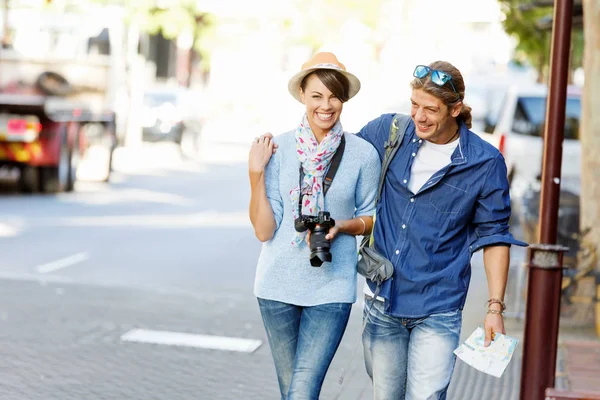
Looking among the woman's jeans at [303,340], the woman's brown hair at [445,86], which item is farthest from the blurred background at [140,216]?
the woman's brown hair at [445,86]

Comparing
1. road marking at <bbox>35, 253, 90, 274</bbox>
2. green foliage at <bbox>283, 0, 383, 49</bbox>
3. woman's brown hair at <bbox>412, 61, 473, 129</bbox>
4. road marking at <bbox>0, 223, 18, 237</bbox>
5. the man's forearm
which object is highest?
green foliage at <bbox>283, 0, 383, 49</bbox>

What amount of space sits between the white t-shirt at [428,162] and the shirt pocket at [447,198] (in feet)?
0.21

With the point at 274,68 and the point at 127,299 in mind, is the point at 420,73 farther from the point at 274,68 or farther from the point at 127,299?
the point at 274,68

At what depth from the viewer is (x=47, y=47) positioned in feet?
65.3

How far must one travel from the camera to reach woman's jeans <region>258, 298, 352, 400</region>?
425cm

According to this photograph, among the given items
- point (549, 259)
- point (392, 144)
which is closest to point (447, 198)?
point (392, 144)

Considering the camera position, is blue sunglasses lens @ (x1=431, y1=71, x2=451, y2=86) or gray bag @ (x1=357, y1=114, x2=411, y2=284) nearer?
blue sunglasses lens @ (x1=431, y1=71, x2=451, y2=86)

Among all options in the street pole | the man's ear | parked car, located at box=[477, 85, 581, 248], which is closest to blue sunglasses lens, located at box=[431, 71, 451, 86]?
the man's ear

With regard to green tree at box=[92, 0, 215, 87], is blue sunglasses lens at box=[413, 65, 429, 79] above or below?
below

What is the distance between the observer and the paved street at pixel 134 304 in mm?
6871

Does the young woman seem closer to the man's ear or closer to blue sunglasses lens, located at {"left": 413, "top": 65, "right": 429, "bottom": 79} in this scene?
blue sunglasses lens, located at {"left": 413, "top": 65, "right": 429, "bottom": 79}

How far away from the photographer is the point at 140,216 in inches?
630

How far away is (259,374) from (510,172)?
368 inches

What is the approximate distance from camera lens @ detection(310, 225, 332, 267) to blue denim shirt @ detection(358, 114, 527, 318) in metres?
0.27
